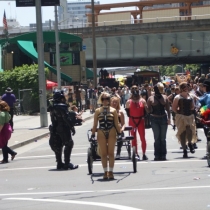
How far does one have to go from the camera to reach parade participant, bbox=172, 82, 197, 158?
17480 millimetres

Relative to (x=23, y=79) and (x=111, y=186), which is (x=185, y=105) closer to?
(x=111, y=186)

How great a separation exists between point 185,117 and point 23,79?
92.2 ft

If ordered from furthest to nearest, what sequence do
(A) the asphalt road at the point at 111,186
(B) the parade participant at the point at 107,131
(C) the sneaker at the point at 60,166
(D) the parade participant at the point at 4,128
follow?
1. (D) the parade participant at the point at 4,128
2. (C) the sneaker at the point at 60,166
3. (B) the parade participant at the point at 107,131
4. (A) the asphalt road at the point at 111,186

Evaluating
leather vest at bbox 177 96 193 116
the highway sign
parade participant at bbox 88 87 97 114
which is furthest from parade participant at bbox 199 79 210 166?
parade participant at bbox 88 87 97 114

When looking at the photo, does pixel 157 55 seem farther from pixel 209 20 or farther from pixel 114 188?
pixel 114 188

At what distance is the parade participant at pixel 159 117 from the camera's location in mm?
16875

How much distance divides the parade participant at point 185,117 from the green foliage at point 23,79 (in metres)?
27.2

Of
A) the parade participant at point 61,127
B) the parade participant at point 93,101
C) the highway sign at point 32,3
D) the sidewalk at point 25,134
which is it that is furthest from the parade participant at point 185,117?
the parade participant at point 93,101

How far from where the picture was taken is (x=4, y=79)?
151 ft

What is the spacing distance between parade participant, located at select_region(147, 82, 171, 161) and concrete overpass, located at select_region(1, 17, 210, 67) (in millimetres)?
47492

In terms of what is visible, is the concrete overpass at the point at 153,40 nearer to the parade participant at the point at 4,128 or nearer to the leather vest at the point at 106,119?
the parade participant at the point at 4,128

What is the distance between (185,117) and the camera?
17562mm

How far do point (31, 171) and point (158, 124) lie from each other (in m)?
3.25

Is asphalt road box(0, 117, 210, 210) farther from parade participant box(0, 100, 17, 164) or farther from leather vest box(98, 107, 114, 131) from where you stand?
leather vest box(98, 107, 114, 131)
